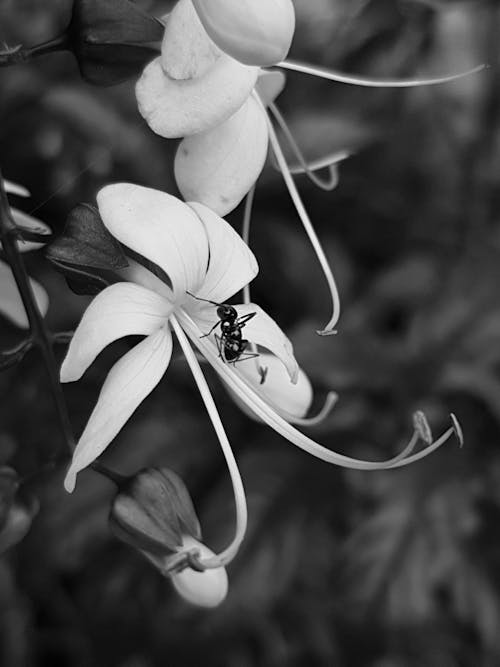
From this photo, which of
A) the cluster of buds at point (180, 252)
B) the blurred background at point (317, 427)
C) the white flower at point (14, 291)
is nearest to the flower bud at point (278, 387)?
the cluster of buds at point (180, 252)

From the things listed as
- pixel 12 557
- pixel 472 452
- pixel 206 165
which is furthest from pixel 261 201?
pixel 206 165

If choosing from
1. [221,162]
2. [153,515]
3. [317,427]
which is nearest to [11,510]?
[153,515]

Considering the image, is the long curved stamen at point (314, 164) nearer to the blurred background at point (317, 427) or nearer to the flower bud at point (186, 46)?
the flower bud at point (186, 46)

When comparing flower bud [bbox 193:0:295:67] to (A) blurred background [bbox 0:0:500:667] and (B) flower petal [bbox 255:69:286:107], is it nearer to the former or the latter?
(B) flower petal [bbox 255:69:286:107]

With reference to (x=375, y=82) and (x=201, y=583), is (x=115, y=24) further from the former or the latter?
(x=201, y=583)

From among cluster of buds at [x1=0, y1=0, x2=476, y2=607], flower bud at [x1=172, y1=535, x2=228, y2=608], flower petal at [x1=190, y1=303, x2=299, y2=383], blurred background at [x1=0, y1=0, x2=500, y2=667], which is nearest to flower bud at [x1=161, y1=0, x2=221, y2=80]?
cluster of buds at [x1=0, y1=0, x2=476, y2=607]

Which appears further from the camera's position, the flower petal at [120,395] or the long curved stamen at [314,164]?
the long curved stamen at [314,164]
